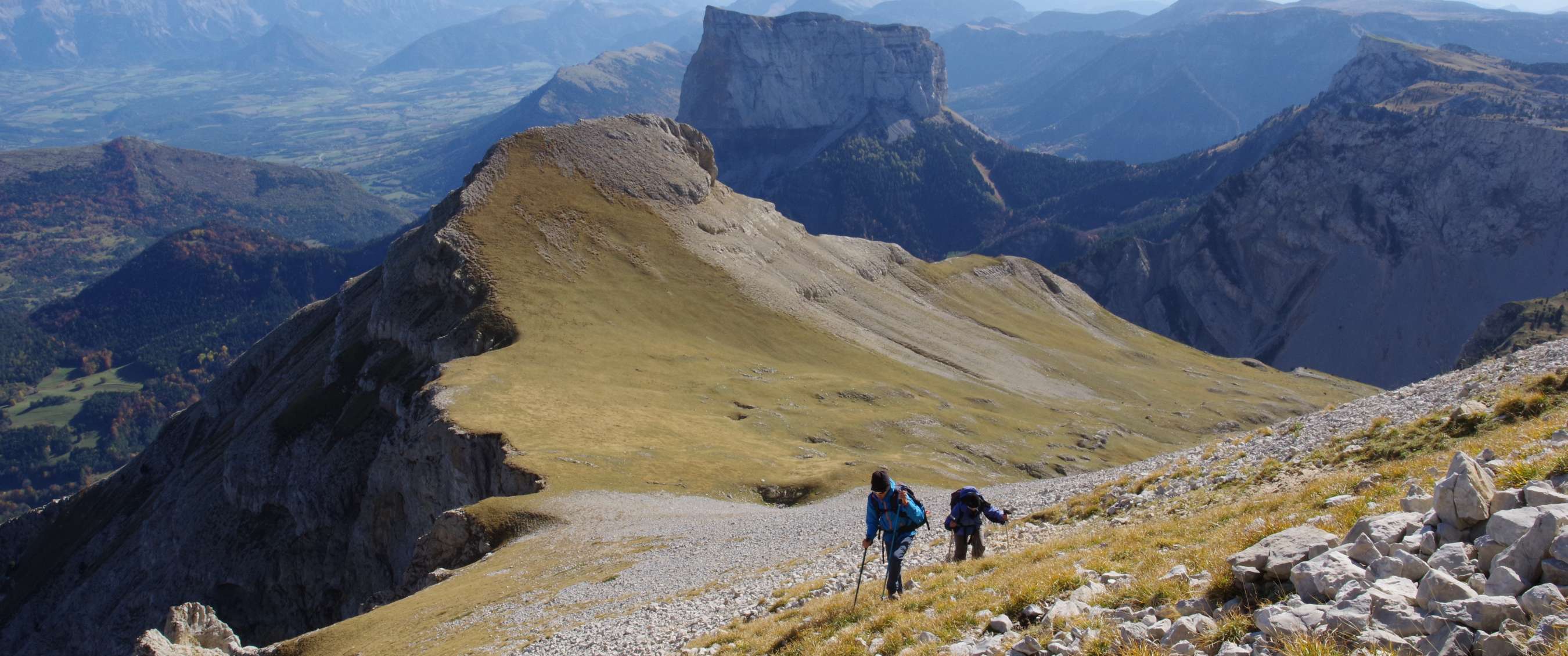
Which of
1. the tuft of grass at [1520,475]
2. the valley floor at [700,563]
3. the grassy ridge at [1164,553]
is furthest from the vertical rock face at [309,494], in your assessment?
the tuft of grass at [1520,475]

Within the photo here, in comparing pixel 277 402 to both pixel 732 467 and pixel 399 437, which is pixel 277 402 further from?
pixel 732 467

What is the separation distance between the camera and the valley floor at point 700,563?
29.1 meters

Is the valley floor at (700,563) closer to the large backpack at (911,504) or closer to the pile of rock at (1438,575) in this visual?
the large backpack at (911,504)

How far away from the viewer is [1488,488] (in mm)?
13531

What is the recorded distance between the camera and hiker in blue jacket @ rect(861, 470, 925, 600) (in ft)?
74.6

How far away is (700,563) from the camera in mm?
40844

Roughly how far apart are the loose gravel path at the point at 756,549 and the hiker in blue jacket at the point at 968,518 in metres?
2.12

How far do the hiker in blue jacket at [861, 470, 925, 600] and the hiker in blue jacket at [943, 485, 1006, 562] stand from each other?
2.65 meters

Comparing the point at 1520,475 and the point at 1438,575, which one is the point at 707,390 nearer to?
the point at 1520,475

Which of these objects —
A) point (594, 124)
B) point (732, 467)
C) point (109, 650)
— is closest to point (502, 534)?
point (732, 467)

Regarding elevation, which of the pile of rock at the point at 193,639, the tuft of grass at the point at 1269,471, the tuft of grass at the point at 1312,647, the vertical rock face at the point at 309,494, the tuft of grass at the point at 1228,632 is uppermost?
the tuft of grass at the point at 1312,647

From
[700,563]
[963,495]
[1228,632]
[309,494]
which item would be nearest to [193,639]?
[700,563]

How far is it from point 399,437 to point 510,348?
16476mm

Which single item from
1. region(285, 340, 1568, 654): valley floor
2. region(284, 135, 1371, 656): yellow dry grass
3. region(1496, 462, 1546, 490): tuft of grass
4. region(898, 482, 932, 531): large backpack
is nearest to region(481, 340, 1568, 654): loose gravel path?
region(285, 340, 1568, 654): valley floor
